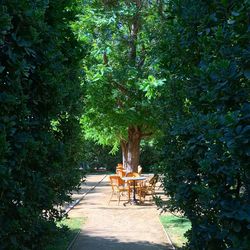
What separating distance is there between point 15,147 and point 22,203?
70 cm

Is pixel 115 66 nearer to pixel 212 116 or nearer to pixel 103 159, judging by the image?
pixel 212 116

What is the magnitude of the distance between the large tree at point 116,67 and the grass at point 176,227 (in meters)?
3.72

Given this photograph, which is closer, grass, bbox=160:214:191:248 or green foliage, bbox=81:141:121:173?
grass, bbox=160:214:191:248

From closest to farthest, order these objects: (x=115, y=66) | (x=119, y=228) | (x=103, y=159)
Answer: (x=119, y=228) < (x=115, y=66) < (x=103, y=159)

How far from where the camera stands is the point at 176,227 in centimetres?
999

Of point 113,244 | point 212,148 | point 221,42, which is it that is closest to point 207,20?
point 221,42

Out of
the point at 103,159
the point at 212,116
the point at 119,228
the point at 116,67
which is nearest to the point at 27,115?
the point at 212,116

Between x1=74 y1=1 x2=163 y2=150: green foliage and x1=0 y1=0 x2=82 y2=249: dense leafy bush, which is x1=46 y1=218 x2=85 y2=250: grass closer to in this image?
x1=0 y1=0 x2=82 y2=249: dense leafy bush

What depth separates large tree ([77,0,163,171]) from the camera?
13633mm

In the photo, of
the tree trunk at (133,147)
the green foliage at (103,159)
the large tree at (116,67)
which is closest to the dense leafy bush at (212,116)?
the large tree at (116,67)

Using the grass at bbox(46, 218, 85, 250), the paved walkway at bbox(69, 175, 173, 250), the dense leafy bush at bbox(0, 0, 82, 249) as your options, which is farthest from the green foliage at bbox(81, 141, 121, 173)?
the dense leafy bush at bbox(0, 0, 82, 249)

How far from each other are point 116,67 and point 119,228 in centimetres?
737

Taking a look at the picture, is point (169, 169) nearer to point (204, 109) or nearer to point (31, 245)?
point (204, 109)

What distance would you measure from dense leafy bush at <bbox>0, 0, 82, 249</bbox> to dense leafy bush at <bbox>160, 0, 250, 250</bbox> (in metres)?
1.45
